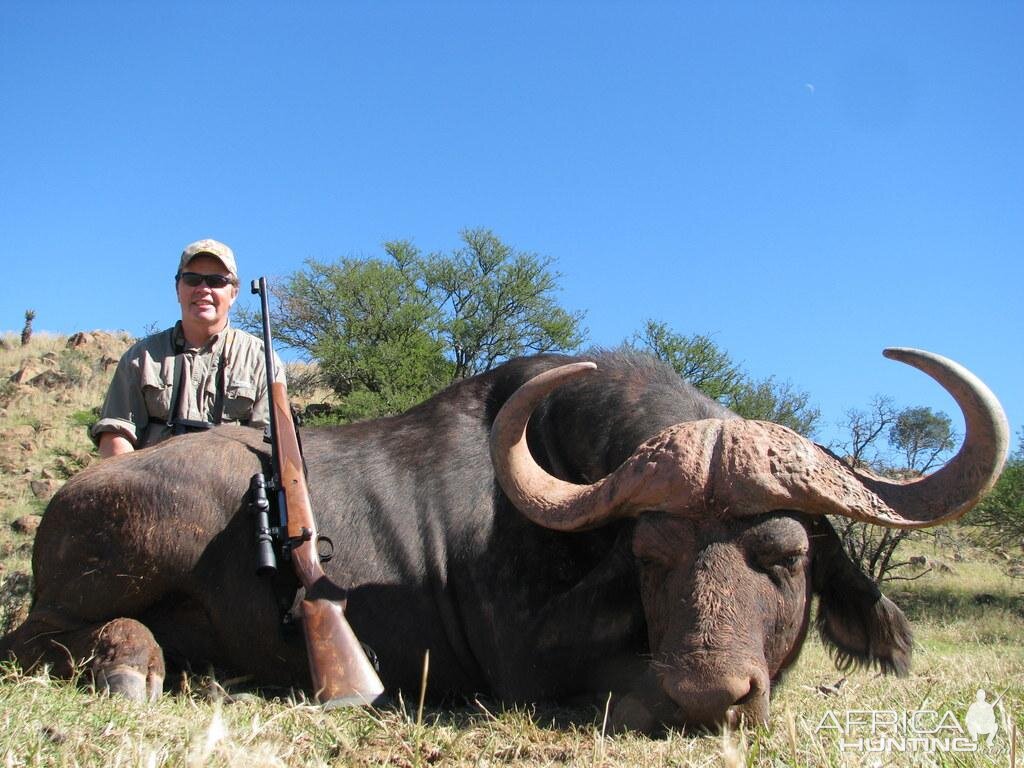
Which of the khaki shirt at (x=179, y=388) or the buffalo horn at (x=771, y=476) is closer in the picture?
the buffalo horn at (x=771, y=476)

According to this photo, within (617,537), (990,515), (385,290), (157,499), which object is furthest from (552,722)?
(385,290)

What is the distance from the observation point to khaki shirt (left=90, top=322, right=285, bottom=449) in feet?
18.8

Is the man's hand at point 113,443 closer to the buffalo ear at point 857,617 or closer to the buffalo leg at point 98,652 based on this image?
the buffalo leg at point 98,652

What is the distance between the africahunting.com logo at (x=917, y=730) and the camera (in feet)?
9.43

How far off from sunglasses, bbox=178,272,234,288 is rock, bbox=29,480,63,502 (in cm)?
1334

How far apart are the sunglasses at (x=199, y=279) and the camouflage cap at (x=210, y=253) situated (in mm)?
92

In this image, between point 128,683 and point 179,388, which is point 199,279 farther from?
point 128,683

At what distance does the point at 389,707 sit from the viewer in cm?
374

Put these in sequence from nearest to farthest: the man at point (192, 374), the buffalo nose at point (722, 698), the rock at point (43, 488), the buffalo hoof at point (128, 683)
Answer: the buffalo nose at point (722, 698) < the buffalo hoof at point (128, 683) < the man at point (192, 374) < the rock at point (43, 488)

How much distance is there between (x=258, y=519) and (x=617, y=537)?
1.69 m

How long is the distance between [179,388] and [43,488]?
45.4 ft

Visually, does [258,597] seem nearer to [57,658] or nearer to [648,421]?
→ [57,658]

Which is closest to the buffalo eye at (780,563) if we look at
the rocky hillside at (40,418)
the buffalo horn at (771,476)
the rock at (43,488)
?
the buffalo horn at (771,476)

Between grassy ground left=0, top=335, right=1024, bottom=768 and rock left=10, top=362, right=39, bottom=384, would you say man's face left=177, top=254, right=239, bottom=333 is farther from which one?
rock left=10, top=362, right=39, bottom=384
